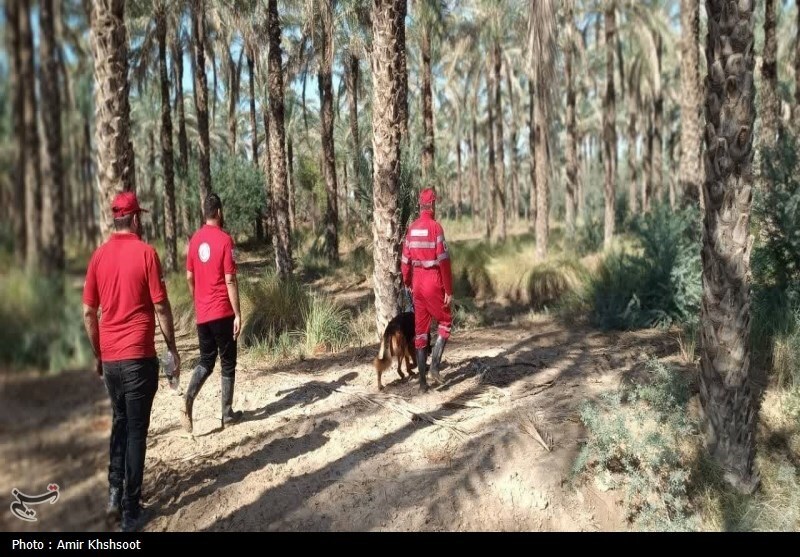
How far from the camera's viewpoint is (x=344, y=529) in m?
4.03


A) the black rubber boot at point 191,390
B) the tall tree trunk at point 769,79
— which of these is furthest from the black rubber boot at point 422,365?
the tall tree trunk at point 769,79

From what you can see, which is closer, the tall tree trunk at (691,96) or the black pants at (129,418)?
the black pants at (129,418)

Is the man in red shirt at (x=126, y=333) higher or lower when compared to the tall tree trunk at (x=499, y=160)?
lower

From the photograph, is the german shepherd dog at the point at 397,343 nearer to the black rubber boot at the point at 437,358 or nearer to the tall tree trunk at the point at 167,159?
the black rubber boot at the point at 437,358

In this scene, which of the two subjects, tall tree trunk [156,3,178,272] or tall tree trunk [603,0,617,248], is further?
tall tree trunk [603,0,617,248]

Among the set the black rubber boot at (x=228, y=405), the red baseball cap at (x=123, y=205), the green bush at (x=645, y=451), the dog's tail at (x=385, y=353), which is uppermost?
the red baseball cap at (x=123, y=205)

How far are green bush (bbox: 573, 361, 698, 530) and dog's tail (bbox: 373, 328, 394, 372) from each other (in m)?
2.00

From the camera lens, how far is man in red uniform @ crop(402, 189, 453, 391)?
19.2 feet

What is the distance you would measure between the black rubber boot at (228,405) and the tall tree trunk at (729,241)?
422 centimetres

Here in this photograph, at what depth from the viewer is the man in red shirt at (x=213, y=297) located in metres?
5.12

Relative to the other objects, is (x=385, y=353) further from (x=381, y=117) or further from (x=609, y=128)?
(x=609, y=128)

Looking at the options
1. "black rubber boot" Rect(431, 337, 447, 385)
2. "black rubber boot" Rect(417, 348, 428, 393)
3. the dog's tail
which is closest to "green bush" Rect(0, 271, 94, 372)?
the dog's tail

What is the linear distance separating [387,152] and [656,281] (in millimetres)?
4796

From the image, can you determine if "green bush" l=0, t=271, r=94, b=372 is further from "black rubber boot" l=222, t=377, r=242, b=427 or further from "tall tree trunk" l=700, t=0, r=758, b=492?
"tall tree trunk" l=700, t=0, r=758, b=492
